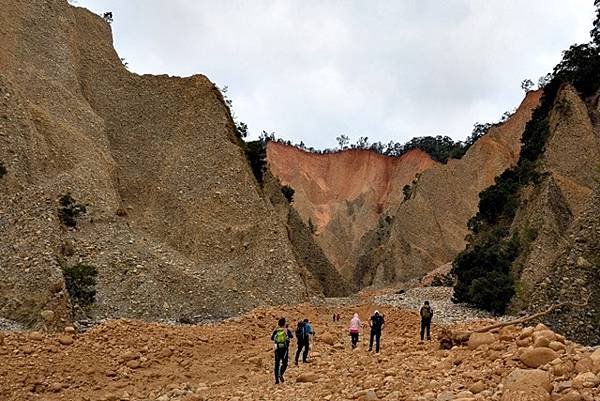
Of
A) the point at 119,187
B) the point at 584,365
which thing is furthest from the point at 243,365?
the point at 119,187

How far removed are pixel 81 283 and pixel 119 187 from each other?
29.8ft

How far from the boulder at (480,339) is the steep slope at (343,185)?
193ft

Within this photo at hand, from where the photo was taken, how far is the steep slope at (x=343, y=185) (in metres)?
74.4

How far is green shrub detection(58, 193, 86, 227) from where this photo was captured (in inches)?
916

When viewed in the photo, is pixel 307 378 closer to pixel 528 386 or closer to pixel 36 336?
pixel 528 386

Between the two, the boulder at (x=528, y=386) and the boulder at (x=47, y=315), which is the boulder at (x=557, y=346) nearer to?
the boulder at (x=528, y=386)

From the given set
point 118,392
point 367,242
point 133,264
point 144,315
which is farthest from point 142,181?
point 367,242

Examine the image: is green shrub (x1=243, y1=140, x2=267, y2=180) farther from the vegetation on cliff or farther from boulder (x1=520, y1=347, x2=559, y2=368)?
boulder (x1=520, y1=347, x2=559, y2=368)

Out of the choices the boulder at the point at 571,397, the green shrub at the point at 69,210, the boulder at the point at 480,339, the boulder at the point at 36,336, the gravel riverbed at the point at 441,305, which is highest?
the green shrub at the point at 69,210

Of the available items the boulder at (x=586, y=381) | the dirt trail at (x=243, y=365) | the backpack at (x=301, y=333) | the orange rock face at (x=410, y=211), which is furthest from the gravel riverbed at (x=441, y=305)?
the boulder at (x=586, y=381)

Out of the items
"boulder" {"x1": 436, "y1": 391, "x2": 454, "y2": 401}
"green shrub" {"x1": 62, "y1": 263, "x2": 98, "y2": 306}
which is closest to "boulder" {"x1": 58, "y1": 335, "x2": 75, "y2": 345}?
"green shrub" {"x1": 62, "y1": 263, "x2": 98, "y2": 306}

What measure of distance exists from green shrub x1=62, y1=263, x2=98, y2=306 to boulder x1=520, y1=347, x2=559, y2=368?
50.7 ft

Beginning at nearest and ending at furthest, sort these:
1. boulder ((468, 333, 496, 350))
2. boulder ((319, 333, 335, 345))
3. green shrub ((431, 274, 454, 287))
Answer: boulder ((468, 333, 496, 350)) → boulder ((319, 333, 335, 345)) → green shrub ((431, 274, 454, 287))

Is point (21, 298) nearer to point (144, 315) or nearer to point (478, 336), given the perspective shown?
point (144, 315)
